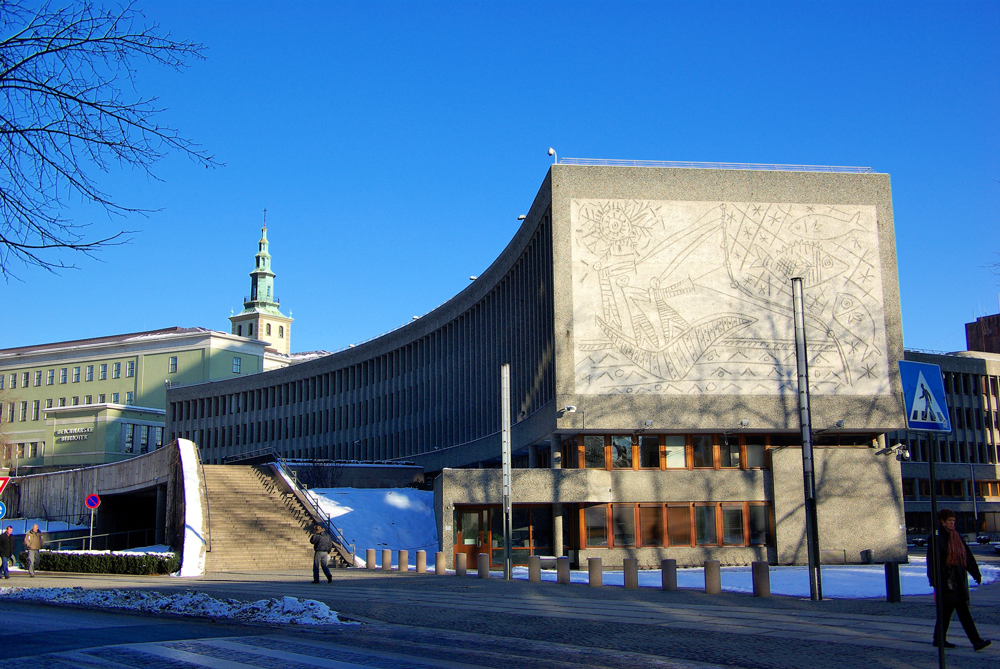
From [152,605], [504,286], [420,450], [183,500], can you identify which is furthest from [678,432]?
[420,450]

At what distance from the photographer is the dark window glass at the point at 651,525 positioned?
1380 inches

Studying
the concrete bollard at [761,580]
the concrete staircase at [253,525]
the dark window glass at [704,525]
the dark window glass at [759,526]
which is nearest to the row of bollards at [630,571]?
the concrete bollard at [761,580]

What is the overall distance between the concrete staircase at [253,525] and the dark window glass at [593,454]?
35.0ft

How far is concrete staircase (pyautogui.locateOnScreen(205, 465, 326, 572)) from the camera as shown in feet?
104

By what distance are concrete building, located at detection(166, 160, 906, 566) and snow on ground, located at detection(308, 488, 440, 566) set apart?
3.82m

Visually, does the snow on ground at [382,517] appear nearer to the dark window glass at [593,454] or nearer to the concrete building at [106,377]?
the dark window glass at [593,454]

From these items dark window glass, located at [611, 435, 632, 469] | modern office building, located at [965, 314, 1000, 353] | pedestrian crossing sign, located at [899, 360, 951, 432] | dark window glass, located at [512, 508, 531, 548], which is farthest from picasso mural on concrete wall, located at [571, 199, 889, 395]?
modern office building, located at [965, 314, 1000, 353]

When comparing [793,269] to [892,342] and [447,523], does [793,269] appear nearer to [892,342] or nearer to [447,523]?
[892,342]

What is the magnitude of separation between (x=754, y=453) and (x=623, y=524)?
6.42 metres

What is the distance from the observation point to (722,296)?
3669 centimetres

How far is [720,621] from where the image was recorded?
14945 mm

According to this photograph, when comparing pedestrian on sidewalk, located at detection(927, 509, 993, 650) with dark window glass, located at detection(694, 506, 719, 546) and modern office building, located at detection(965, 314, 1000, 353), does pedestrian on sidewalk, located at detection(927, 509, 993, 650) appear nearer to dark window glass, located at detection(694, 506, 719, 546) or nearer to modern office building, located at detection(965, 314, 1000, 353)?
dark window glass, located at detection(694, 506, 719, 546)

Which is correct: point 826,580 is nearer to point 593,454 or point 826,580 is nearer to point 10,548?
point 593,454

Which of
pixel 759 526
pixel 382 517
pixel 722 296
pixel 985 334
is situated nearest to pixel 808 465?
pixel 759 526
